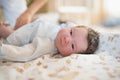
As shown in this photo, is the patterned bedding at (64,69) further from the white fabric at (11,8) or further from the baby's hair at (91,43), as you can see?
the white fabric at (11,8)

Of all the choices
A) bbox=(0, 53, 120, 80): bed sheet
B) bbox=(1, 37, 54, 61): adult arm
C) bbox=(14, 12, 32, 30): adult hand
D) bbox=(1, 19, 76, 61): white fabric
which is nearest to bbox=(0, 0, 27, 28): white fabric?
bbox=(14, 12, 32, 30): adult hand

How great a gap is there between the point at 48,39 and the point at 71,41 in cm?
12

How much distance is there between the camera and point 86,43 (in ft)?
4.00

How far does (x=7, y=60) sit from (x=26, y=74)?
154mm

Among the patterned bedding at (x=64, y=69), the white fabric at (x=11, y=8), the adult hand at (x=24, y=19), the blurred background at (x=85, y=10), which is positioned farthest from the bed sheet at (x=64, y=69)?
the blurred background at (x=85, y=10)

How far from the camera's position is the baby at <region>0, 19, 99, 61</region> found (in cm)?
111

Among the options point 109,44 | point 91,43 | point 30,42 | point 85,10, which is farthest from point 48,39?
point 85,10

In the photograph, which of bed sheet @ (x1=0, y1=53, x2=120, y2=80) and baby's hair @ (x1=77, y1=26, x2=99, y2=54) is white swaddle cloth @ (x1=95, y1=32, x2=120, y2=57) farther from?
bed sheet @ (x1=0, y1=53, x2=120, y2=80)

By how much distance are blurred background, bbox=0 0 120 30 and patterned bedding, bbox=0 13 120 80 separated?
2684 millimetres

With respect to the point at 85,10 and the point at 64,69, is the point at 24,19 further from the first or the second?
the point at 85,10

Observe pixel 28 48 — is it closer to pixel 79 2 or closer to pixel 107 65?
pixel 107 65

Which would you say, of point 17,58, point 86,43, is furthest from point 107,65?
point 17,58

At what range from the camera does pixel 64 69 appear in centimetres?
94

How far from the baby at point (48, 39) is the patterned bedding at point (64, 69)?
0.07 metres
